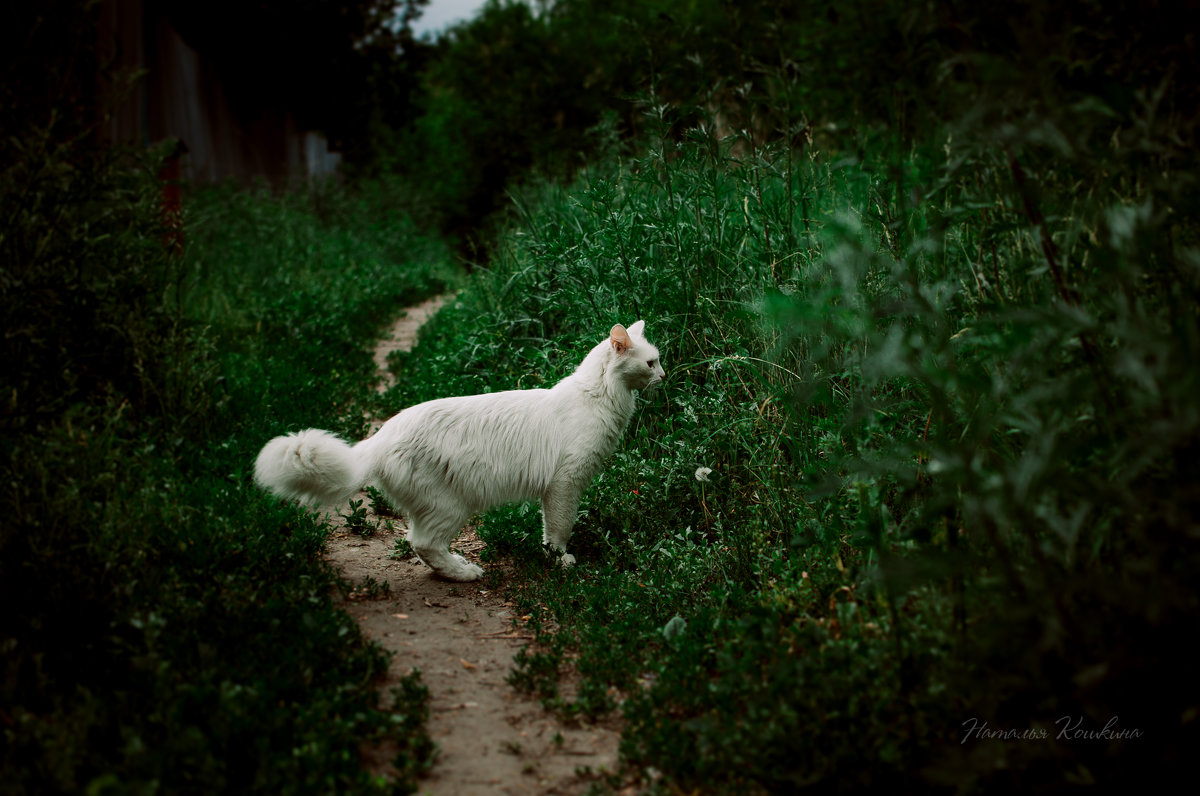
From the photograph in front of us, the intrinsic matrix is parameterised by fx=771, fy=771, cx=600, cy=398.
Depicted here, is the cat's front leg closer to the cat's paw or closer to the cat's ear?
the cat's paw

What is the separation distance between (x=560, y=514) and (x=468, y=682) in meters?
1.29

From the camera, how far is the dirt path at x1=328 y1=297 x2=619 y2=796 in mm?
2503

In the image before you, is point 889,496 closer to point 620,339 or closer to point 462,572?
point 620,339

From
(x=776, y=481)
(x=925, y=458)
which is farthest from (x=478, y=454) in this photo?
(x=925, y=458)

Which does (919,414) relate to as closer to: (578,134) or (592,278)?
(592,278)

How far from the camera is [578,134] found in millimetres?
16172

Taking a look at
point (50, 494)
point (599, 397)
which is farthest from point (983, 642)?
point (50, 494)

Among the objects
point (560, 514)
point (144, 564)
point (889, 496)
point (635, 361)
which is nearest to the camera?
point (144, 564)

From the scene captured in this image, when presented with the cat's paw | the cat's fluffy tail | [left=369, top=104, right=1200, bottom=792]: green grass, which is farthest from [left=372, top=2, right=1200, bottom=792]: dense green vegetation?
the cat's fluffy tail

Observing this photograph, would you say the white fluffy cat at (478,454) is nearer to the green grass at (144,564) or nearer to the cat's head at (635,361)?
the cat's head at (635,361)

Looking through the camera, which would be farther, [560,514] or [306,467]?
[560,514]

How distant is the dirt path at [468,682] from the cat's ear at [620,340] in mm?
1468

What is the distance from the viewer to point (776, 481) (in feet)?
12.9

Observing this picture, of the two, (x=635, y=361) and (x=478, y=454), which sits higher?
(x=635, y=361)
